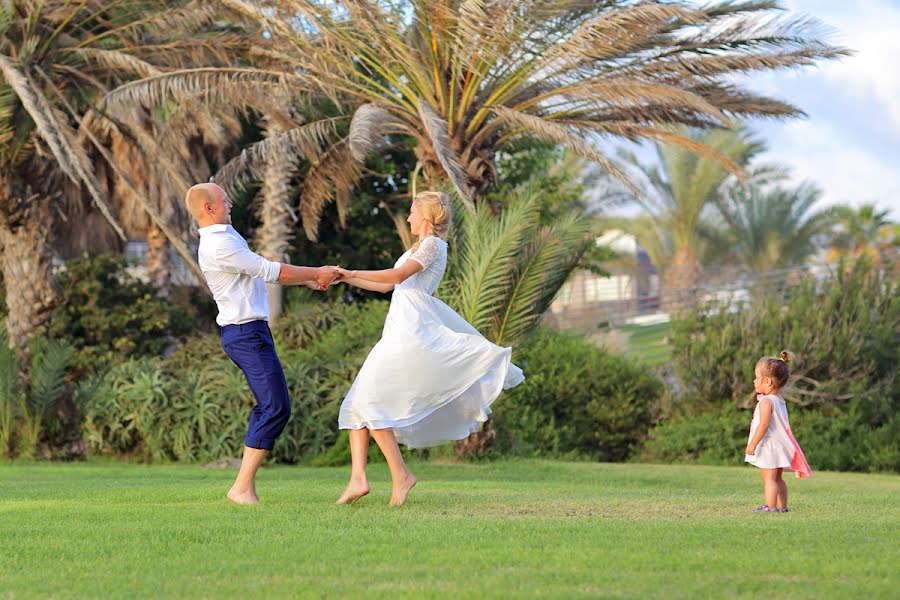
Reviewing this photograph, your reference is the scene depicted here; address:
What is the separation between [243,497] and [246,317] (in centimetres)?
111

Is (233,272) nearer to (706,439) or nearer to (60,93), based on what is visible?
(60,93)

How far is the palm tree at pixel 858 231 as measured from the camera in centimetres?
4366

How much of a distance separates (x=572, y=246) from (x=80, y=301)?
27.8 feet

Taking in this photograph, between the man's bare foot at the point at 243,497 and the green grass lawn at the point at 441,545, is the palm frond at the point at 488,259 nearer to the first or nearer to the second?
the green grass lawn at the point at 441,545

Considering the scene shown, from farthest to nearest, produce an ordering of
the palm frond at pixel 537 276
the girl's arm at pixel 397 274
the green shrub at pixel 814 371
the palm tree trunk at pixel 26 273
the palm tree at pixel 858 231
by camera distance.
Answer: the palm tree at pixel 858 231 < the palm tree trunk at pixel 26 273 < the green shrub at pixel 814 371 < the palm frond at pixel 537 276 < the girl's arm at pixel 397 274

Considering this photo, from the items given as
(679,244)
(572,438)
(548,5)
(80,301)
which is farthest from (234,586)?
(679,244)

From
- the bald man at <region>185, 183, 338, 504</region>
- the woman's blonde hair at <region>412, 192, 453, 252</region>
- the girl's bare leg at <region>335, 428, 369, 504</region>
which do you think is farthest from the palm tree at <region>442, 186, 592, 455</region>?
the bald man at <region>185, 183, 338, 504</region>

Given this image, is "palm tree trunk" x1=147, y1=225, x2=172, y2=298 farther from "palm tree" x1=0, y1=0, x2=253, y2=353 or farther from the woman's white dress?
the woman's white dress

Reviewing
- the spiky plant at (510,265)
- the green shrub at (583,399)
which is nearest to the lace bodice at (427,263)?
the spiky plant at (510,265)

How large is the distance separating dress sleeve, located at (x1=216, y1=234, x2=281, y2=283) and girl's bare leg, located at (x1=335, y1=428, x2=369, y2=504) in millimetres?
1110

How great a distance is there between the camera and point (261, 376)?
725 centimetres

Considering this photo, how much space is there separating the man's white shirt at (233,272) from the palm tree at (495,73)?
7011 mm

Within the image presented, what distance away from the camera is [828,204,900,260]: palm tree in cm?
4366

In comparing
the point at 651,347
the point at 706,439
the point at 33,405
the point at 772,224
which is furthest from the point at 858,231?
the point at 33,405
